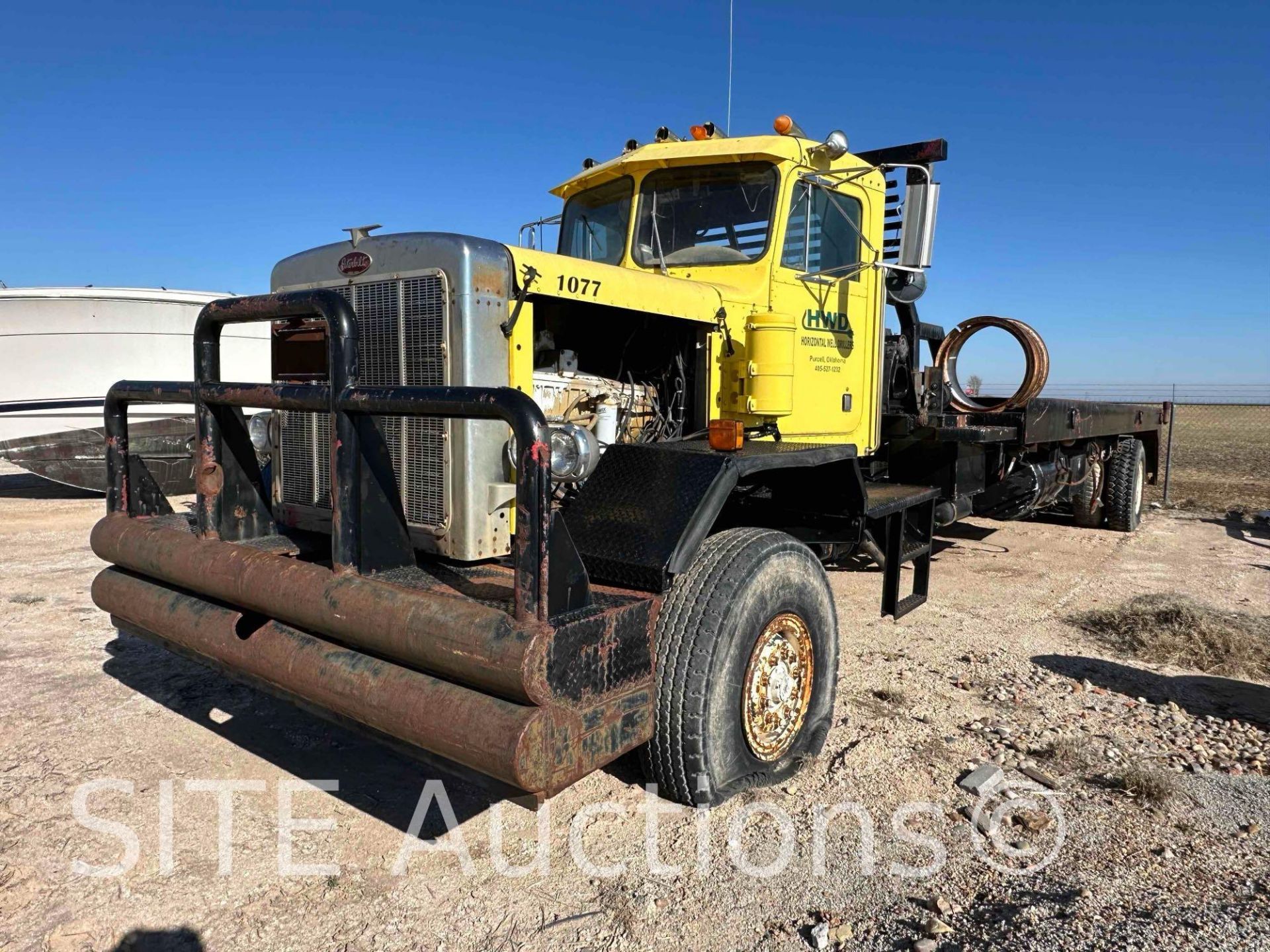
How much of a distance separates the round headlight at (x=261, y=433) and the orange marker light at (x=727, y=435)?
7.06ft

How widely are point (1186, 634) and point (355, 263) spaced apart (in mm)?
5490

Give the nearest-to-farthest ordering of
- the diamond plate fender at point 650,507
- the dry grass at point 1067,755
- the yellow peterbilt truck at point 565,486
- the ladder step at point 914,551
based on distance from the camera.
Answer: the yellow peterbilt truck at point 565,486, the diamond plate fender at point 650,507, the dry grass at point 1067,755, the ladder step at point 914,551

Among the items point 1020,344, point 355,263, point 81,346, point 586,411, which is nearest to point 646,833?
point 586,411

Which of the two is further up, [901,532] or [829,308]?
[829,308]

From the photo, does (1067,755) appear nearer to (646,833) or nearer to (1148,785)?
(1148,785)

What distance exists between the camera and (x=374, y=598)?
2590 millimetres

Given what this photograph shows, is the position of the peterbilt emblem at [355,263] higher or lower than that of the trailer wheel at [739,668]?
higher

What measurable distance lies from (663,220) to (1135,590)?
5.06 m

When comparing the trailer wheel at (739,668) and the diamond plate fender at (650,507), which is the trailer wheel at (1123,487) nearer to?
the trailer wheel at (739,668)

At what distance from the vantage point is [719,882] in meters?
2.77

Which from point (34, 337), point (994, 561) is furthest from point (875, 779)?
point (34, 337)

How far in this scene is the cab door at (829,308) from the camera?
4.66 meters

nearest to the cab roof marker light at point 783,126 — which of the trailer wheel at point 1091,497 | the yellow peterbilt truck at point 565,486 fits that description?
the yellow peterbilt truck at point 565,486

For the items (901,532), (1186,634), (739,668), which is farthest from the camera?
(1186,634)
